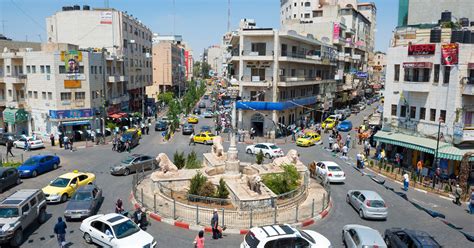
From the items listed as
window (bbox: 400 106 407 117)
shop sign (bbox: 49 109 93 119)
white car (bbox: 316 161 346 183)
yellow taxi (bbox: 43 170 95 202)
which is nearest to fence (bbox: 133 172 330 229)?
yellow taxi (bbox: 43 170 95 202)

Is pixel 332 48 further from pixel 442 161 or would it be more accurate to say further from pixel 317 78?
pixel 442 161

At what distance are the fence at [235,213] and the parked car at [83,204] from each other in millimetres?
2455

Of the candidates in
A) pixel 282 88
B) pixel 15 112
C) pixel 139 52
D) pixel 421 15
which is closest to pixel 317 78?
pixel 282 88

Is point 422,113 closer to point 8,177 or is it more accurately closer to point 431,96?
point 431,96

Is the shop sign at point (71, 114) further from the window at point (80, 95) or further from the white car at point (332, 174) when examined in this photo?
the white car at point (332, 174)

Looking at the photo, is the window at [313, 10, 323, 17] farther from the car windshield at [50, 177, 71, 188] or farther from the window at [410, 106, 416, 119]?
the car windshield at [50, 177, 71, 188]

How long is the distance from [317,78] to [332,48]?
8.24m

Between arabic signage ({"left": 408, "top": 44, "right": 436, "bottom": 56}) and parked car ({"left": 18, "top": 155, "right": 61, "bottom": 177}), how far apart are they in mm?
31254

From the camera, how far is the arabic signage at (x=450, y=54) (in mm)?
29422

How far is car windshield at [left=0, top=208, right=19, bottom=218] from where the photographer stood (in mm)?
17062

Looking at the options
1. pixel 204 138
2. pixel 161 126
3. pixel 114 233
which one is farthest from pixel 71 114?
pixel 114 233

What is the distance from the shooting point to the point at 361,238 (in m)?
15.6

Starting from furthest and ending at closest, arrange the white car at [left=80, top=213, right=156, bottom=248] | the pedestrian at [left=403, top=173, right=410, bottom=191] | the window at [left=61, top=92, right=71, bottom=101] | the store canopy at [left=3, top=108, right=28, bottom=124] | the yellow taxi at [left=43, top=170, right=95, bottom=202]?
1. the store canopy at [left=3, top=108, right=28, bottom=124]
2. the window at [left=61, top=92, right=71, bottom=101]
3. the pedestrian at [left=403, top=173, right=410, bottom=191]
4. the yellow taxi at [left=43, top=170, right=95, bottom=202]
5. the white car at [left=80, top=213, right=156, bottom=248]

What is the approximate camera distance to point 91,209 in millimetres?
19984
